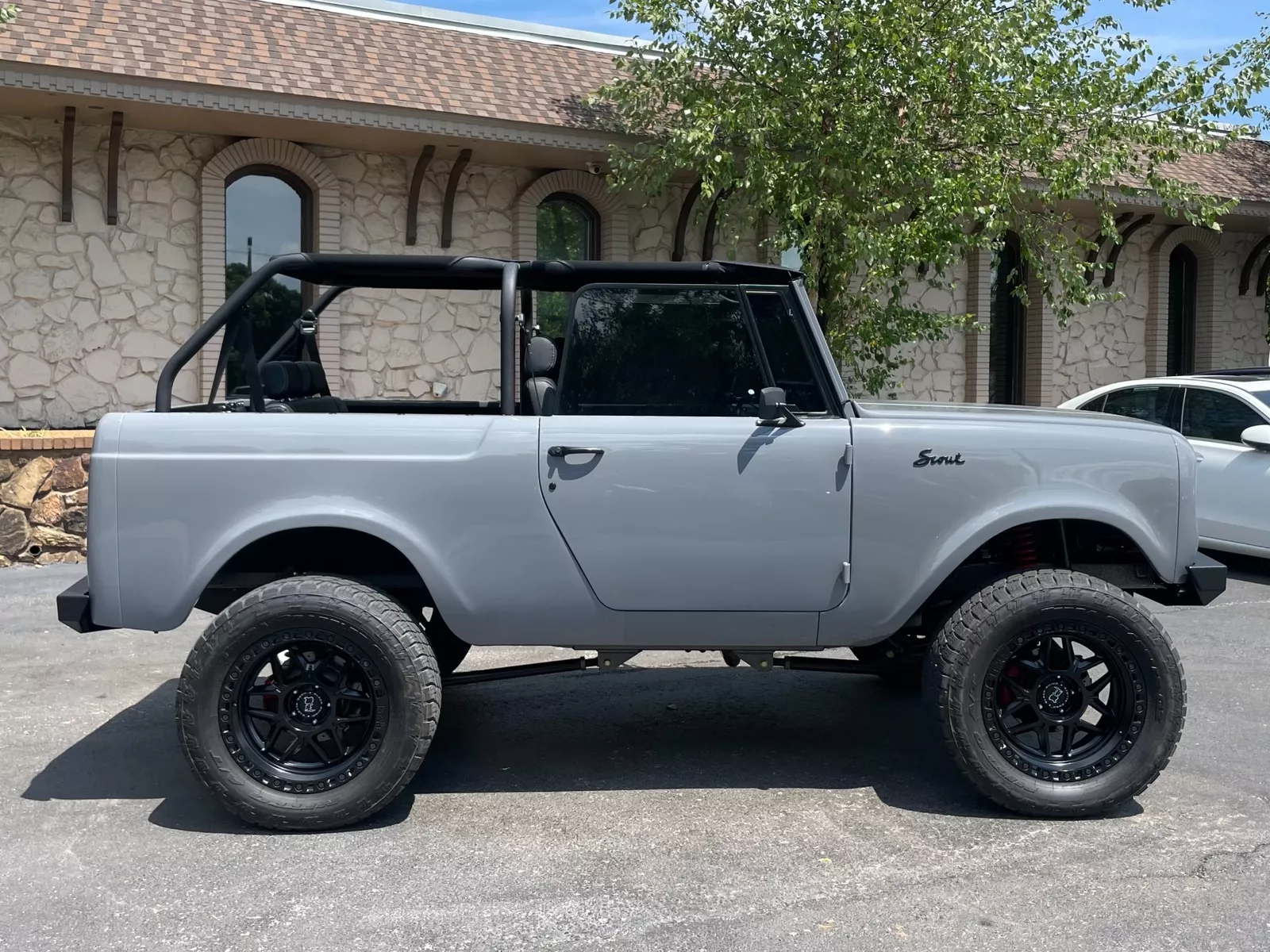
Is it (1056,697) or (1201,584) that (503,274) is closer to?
(1056,697)

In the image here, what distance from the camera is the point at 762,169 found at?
33.1ft

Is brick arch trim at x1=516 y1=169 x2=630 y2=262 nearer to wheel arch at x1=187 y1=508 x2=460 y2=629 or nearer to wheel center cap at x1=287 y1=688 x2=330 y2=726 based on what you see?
wheel arch at x1=187 y1=508 x2=460 y2=629

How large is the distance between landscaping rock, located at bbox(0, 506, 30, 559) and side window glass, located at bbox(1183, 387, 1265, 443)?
9.28m

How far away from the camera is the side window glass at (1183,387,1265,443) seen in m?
9.34

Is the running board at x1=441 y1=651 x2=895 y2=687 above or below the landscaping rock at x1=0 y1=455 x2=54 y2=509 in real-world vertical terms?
below

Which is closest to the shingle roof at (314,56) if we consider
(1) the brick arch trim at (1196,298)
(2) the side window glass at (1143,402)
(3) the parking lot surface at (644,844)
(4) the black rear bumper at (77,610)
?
(2) the side window glass at (1143,402)

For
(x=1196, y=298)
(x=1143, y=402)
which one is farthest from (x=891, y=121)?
(x=1196, y=298)

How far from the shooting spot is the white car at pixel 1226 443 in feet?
29.7

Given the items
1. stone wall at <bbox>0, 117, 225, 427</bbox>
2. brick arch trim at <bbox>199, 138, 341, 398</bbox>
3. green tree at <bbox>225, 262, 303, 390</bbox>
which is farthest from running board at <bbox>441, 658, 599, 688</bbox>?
green tree at <bbox>225, 262, 303, 390</bbox>

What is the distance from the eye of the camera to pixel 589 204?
13484 mm

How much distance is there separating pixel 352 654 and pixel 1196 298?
655 inches

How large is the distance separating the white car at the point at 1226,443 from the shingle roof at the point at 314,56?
19.3 feet

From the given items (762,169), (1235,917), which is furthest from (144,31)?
(1235,917)

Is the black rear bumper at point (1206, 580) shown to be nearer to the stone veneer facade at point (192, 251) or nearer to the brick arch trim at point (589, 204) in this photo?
the stone veneer facade at point (192, 251)
